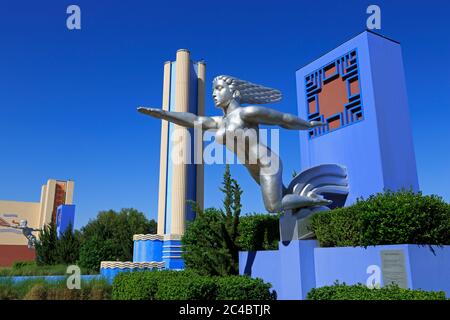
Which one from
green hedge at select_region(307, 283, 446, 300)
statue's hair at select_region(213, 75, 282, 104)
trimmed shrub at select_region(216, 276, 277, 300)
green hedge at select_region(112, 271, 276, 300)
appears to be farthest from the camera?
statue's hair at select_region(213, 75, 282, 104)

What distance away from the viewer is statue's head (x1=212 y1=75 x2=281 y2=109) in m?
7.56

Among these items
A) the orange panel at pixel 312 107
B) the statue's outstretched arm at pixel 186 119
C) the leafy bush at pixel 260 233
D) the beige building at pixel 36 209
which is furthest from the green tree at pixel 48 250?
the beige building at pixel 36 209

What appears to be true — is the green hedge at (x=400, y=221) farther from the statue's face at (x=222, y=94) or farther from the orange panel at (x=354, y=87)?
the orange panel at (x=354, y=87)

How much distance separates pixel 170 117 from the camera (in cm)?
739

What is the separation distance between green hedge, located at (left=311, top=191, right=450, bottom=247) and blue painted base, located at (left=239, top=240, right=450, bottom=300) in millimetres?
156

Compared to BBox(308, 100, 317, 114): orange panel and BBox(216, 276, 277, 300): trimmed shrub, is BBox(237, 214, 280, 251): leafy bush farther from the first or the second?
BBox(308, 100, 317, 114): orange panel

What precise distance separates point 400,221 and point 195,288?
142 inches

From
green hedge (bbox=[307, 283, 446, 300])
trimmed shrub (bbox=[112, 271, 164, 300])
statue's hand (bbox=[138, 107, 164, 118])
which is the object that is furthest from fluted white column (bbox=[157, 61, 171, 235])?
green hedge (bbox=[307, 283, 446, 300])

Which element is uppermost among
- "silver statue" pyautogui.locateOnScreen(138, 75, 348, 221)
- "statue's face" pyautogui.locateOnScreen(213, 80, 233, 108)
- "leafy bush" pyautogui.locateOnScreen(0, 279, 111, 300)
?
"statue's face" pyautogui.locateOnScreen(213, 80, 233, 108)

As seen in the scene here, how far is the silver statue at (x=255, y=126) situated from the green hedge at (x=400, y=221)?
4.59 feet

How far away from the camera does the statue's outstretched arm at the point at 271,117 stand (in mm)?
7289

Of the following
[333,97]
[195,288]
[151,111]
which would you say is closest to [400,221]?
[195,288]

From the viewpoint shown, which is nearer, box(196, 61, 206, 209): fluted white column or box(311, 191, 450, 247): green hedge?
box(311, 191, 450, 247): green hedge

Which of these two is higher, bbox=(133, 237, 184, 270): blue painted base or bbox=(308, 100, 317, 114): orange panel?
bbox=(308, 100, 317, 114): orange panel
